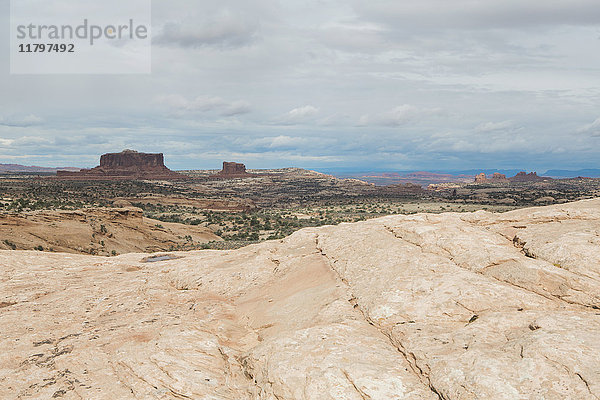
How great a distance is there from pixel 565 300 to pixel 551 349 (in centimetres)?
260

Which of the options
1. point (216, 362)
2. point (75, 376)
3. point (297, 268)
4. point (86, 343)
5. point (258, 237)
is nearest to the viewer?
point (75, 376)

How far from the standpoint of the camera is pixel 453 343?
6.61 m

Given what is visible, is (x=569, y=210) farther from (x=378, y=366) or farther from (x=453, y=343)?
(x=378, y=366)

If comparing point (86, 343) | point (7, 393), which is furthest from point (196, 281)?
point (7, 393)

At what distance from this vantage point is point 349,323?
778cm

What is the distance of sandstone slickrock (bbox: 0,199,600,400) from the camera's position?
235 inches

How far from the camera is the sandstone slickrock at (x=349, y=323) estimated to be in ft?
19.5

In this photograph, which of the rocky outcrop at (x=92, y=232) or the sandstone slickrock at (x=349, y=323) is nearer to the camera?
the sandstone slickrock at (x=349, y=323)

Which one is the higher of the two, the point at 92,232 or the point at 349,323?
the point at 349,323

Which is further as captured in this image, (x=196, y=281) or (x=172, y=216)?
(x=172, y=216)

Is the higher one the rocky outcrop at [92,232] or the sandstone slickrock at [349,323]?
the sandstone slickrock at [349,323]

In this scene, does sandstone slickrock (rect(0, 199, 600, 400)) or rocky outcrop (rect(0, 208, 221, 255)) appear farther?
rocky outcrop (rect(0, 208, 221, 255))

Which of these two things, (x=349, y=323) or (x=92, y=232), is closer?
(x=349, y=323)

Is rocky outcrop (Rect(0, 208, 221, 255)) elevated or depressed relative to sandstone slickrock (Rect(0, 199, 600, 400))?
depressed
